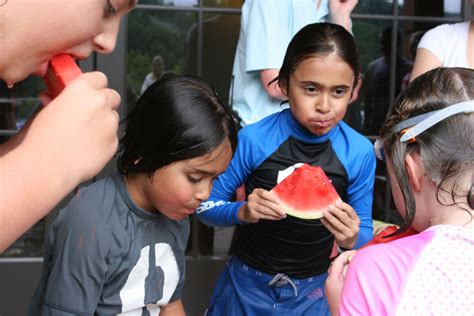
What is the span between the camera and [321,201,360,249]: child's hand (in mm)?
3008

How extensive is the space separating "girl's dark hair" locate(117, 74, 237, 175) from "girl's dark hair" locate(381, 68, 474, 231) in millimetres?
746

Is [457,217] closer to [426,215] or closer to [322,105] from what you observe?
[426,215]

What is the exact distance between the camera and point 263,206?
306cm

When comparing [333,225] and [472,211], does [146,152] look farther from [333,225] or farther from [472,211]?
[472,211]

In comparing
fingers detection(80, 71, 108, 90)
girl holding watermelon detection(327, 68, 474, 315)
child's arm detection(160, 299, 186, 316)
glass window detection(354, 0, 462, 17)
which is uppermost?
fingers detection(80, 71, 108, 90)

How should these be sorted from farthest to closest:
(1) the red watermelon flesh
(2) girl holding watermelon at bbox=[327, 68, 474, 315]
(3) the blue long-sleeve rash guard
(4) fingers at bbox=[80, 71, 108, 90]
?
(3) the blue long-sleeve rash guard → (1) the red watermelon flesh → (2) girl holding watermelon at bbox=[327, 68, 474, 315] → (4) fingers at bbox=[80, 71, 108, 90]

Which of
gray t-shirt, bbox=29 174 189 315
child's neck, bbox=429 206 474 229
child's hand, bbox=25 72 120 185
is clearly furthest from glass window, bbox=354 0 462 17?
child's hand, bbox=25 72 120 185

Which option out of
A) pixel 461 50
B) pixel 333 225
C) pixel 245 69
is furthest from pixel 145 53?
pixel 333 225

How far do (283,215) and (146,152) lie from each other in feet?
2.05

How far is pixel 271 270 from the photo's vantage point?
3.37 m

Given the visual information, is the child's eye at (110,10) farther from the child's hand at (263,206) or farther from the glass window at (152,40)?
the glass window at (152,40)

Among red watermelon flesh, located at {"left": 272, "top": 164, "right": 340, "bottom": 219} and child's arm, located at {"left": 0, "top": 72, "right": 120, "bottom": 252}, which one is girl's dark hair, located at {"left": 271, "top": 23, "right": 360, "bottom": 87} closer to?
red watermelon flesh, located at {"left": 272, "top": 164, "right": 340, "bottom": 219}

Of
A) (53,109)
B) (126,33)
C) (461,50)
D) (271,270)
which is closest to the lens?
(53,109)

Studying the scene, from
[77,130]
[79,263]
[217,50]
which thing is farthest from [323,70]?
[217,50]
